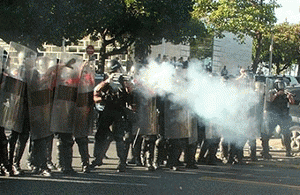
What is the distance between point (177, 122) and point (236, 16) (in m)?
24.2

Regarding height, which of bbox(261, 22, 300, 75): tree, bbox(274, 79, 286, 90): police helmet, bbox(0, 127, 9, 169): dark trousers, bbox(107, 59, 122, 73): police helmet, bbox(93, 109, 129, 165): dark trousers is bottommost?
bbox(0, 127, 9, 169): dark trousers

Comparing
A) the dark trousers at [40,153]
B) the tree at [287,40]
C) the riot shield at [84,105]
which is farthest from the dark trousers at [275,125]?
the tree at [287,40]

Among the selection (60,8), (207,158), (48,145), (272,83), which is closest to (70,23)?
(60,8)

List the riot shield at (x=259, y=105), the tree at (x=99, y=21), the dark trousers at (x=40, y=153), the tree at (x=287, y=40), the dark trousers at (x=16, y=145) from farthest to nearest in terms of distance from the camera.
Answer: the tree at (x=287, y=40), the tree at (x=99, y=21), the riot shield at (x=259, y=105), the dark trousers at (x=40, y=153), the dark trousers at (x=16, y=145)

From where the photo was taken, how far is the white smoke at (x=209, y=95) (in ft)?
38.1

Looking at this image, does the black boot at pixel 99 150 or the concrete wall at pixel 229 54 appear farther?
the concrete wall at pixel 229 54

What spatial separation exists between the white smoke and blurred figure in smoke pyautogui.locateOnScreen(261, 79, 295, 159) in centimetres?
92

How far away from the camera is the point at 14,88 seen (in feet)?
32.7

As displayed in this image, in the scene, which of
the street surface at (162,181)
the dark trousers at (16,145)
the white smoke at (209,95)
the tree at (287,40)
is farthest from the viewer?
the tree at (287,40)

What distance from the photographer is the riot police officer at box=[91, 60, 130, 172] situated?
10773 mm

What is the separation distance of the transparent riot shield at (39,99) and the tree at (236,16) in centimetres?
2485

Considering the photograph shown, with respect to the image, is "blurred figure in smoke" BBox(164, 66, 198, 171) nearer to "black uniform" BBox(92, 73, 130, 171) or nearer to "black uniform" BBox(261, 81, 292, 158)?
"black uniform" BBox(92, 73, 130, 171)

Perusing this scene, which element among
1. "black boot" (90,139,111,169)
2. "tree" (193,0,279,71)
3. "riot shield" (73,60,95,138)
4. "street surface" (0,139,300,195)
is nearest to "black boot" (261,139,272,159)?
"street surface" (0,139,300,195)

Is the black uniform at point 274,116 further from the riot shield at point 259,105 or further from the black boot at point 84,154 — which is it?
the black boot at point 84,154
